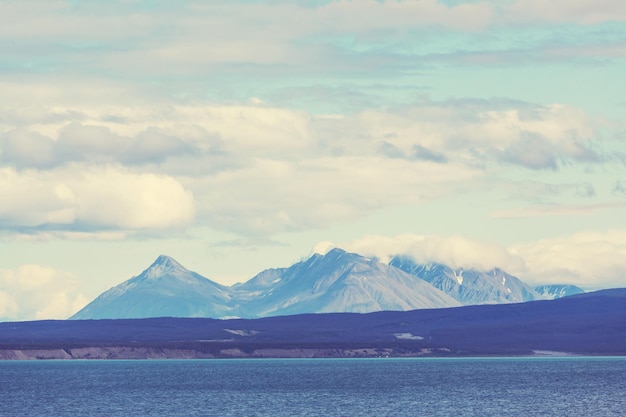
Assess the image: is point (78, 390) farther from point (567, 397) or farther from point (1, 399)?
point (567, 397)

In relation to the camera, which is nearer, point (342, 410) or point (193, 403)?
point (342, 410)

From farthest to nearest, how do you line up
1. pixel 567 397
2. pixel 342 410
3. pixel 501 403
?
pixel 567 397 < pixel 501 403 < pixel 342 410

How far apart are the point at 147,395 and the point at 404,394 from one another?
37.8m

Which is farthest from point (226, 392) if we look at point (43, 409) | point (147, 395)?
point (43, 409)

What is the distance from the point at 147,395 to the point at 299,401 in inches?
1078

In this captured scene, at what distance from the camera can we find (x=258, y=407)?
154m

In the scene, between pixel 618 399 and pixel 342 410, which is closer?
pixel 342 410

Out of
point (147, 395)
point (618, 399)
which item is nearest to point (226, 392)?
point (147, 395)

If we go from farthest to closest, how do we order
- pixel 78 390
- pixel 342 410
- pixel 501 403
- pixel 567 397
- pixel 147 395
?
pixel 78 390 < pixel 147 395 < pixel 567 397 < pixel 501 403 < pixel 342 410

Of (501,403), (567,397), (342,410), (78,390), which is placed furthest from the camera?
(78,390)

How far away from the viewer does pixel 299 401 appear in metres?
166

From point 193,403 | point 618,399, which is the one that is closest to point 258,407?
point 193,403

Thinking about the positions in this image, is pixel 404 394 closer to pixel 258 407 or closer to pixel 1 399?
pixel 258 407

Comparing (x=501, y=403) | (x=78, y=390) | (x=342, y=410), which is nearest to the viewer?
(x=342, y=410)
